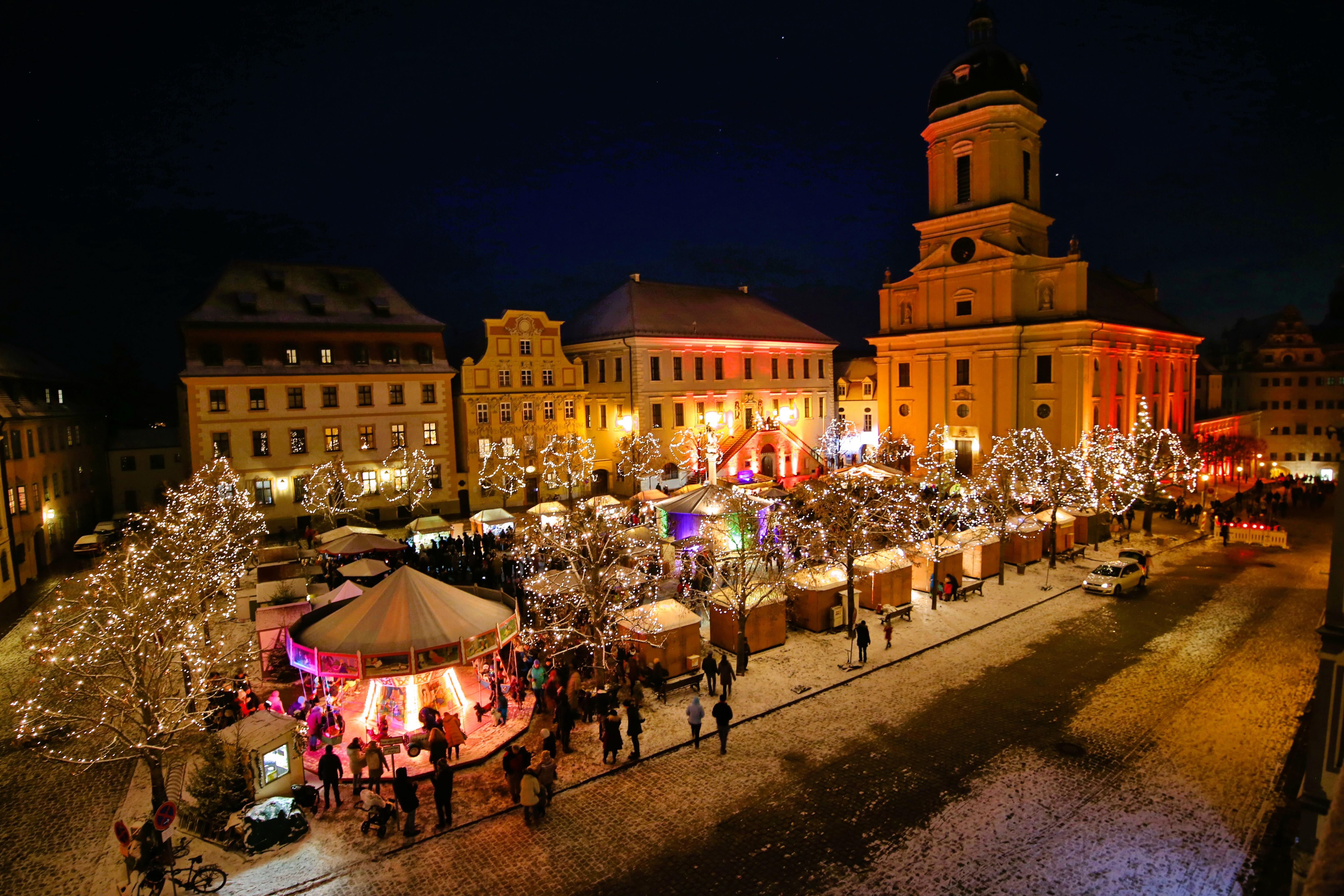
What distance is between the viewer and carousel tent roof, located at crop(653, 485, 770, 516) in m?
25.9

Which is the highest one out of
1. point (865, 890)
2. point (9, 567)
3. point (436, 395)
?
point (436, 395)

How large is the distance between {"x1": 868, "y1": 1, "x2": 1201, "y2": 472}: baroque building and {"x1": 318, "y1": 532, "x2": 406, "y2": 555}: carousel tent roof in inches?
1386

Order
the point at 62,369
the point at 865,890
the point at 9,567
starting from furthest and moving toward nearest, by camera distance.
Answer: the point at 62,369, the point at 9,567, the point at 865,890

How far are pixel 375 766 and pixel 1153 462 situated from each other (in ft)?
133

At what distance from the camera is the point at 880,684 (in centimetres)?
1758

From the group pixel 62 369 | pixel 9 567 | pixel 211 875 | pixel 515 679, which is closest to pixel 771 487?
pixel 515 679

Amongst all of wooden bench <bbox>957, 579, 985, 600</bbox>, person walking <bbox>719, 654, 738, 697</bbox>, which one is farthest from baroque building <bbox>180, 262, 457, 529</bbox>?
wooden bench <bbox>957, 579, 985, 600</bbox>

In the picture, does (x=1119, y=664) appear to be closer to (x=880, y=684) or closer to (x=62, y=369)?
(x=880, y=684)

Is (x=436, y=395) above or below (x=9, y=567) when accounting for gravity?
above

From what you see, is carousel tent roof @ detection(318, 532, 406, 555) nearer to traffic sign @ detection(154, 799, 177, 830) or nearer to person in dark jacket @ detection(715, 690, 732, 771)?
traffic sign @ detection(154, 799, 177, 830)

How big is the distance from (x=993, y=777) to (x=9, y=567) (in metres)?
33.3

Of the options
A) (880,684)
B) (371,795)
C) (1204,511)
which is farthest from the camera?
(1204,511)

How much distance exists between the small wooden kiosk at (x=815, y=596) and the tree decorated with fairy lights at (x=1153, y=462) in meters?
19.4

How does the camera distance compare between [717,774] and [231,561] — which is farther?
[231,561]
